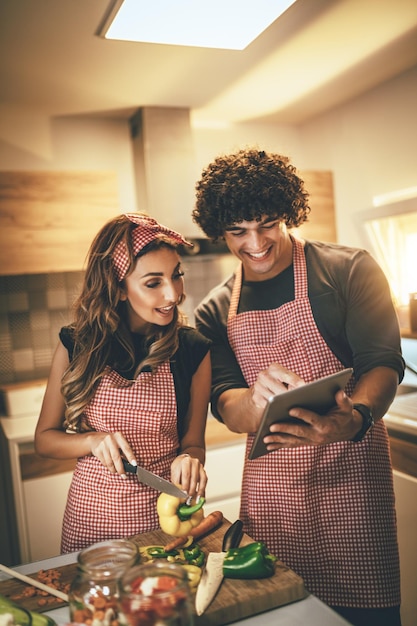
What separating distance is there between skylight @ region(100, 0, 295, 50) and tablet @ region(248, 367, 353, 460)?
1.51 m

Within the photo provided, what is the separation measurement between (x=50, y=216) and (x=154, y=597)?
2.47 meters

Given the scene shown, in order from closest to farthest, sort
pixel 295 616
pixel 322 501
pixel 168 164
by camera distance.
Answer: pixel 295 616 → pixel 322 501 → pixel 168 164

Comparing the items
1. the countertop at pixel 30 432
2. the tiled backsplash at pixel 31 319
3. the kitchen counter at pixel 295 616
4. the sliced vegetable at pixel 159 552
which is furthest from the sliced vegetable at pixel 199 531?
the tiled backsplash at pixel 31 319

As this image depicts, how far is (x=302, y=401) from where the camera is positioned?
3.57ft

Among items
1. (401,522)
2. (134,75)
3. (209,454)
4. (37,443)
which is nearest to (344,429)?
(37,443)

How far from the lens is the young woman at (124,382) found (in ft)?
4.61

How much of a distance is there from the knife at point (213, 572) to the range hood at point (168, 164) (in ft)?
7.15

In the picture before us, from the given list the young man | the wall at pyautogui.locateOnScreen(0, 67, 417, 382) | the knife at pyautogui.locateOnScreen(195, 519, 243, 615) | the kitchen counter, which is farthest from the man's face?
the wall at pyautogui.locateOnScreen(0, 67, 417, 382)

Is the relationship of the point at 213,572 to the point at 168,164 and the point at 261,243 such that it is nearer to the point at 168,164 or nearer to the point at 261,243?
the point at 261,243

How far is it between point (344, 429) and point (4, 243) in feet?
6.99

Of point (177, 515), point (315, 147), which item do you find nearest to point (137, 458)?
point (177, 515)

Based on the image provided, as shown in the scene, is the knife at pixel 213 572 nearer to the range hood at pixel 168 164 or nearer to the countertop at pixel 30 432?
the countertop at pixel 30 432

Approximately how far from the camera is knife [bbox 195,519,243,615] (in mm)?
909

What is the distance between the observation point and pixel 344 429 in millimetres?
1245
